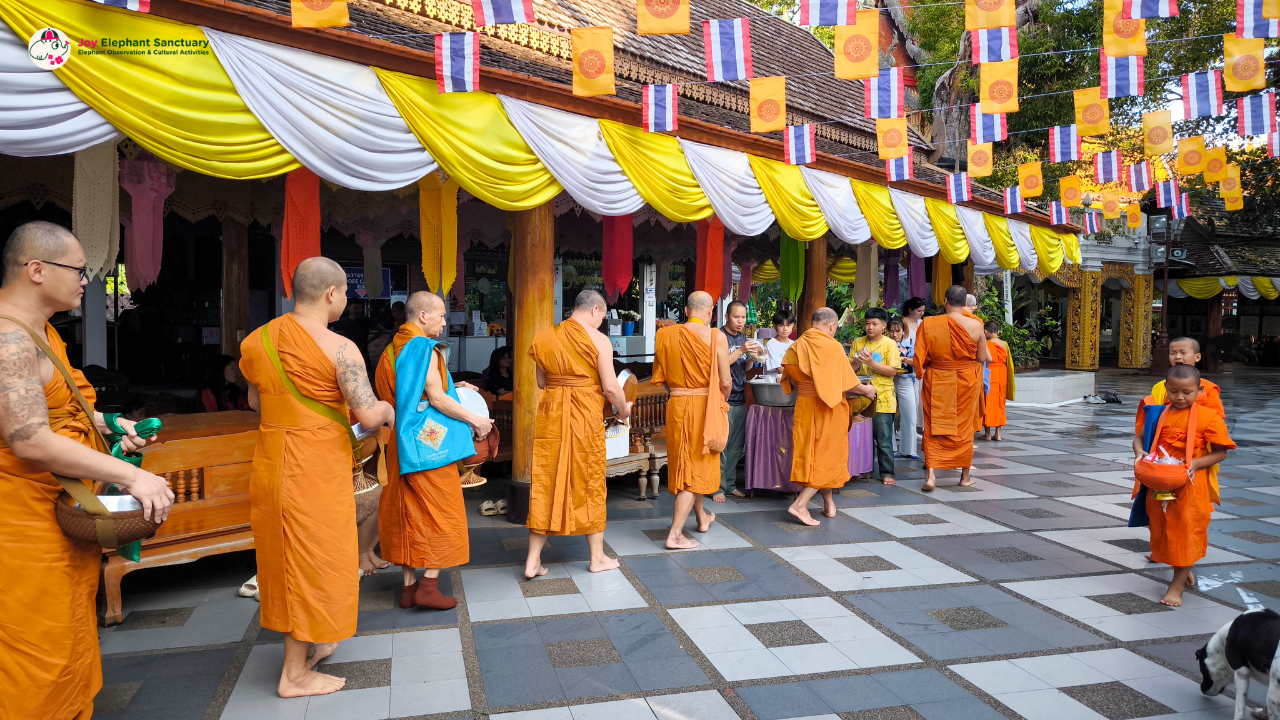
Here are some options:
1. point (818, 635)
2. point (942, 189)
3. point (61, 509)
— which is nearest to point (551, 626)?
point (818, 635)

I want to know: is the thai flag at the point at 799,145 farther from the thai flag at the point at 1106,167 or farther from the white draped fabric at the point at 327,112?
the thai flag at the point at 1106,167

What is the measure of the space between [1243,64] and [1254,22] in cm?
124

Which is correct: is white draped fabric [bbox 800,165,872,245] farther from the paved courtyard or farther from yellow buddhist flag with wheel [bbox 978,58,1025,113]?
the paved courtyard

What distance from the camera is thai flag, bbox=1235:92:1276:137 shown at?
26.9ft

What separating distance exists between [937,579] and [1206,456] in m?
1.59

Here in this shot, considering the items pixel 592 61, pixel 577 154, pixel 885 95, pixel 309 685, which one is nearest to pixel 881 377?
pixel 885 95

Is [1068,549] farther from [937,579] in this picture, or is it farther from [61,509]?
[61,509]

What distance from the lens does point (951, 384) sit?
276 inches

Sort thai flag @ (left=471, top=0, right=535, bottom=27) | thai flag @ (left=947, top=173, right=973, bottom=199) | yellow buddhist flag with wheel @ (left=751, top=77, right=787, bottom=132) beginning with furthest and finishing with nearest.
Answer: thai flag @ (left=947, top=173, right=973, bottom=199) < yellow buddhist flag with wheel @ (left=751, top=77, right=787, bottom=132) < thai flag @ (left=471, top=0, right=535, bottom=27)

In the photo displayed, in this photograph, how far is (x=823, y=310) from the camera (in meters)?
6.02

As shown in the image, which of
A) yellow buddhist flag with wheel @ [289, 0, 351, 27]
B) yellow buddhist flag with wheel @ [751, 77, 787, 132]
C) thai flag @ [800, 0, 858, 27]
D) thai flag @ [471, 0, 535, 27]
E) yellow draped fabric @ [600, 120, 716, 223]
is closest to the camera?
yellow buddhist flag with wheel @ [289, 0, 351, 27]

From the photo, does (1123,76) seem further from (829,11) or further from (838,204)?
(829,11)

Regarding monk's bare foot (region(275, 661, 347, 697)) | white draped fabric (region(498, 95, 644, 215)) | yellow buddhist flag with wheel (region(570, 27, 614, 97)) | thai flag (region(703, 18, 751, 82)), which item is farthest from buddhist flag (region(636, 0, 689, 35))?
monk's bare foot (region(275, 661, 347, 697))

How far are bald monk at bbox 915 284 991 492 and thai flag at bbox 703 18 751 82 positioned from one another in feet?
9.66
